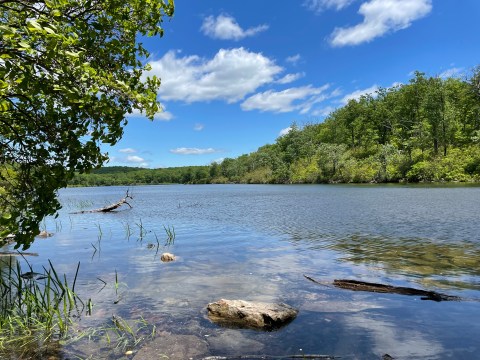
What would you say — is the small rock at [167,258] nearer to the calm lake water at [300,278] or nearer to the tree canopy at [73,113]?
the calm lake water at [300,278]

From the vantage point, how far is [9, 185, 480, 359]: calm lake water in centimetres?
850

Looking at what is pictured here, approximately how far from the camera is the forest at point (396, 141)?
3393 inches

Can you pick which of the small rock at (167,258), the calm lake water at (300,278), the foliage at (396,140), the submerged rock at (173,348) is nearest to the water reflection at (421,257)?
the calm lake water at (300,278)

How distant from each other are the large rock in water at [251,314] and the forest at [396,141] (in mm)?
62113

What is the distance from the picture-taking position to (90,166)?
7.79 metres

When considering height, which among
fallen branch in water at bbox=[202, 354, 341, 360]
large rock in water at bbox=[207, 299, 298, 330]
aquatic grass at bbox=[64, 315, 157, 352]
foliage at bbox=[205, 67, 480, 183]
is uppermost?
foliage at bbox=[205, 67, 480, 183]

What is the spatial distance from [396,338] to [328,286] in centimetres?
424

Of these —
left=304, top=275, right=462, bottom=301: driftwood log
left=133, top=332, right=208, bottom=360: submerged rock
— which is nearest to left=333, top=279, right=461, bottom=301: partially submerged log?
left=304, top=275, right=462, bottom=301: driftwood log

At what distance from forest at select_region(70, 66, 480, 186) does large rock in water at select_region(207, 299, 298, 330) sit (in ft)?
204

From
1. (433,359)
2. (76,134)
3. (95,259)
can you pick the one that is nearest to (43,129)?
(76,134)

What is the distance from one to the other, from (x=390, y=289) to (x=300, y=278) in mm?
3390

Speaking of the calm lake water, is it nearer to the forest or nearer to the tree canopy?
the tree canopy

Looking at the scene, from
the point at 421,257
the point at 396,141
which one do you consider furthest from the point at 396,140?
the point at 421,257

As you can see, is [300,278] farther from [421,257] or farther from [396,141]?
[396,141]
